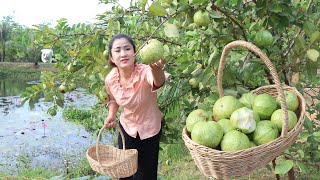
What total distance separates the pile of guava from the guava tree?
11 cm

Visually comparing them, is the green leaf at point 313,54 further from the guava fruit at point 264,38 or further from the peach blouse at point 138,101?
the peach blouse at point 138,101

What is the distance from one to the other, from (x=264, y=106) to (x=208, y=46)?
47 cm

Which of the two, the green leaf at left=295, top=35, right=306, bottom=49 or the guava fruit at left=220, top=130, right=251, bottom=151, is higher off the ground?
the green leaf at left=295, top=35, right=306, bottom=49

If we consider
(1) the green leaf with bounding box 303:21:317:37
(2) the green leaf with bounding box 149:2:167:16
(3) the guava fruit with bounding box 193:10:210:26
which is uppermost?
(2) the green leaf with bounding box 149:2:167:16

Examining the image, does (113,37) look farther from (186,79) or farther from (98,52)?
(186,79)

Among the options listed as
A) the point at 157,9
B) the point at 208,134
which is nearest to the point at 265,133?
the point at 208,134

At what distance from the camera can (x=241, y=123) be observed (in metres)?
1.17

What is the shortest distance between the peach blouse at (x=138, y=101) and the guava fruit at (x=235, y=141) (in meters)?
0.70

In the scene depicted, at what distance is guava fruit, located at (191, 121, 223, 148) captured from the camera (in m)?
1.15

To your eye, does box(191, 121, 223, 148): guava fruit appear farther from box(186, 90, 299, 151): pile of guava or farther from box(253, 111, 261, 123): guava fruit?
box(253, 111, 261, 123): guava fruit

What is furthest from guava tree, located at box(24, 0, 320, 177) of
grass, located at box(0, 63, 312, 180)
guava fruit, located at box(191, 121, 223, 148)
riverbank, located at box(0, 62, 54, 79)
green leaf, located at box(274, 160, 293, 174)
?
riverbank, located at box(0, 62, 54, 79)

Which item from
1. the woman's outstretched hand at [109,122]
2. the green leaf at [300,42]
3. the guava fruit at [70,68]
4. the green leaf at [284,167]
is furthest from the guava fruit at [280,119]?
the guava fruit at [70,68]

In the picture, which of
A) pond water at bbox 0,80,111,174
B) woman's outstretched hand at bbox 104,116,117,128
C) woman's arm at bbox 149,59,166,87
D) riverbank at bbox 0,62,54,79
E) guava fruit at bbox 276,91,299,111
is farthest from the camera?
riverbank at bbox 0,62,54,79

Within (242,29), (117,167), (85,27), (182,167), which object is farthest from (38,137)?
(242,29)
